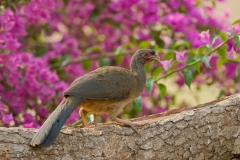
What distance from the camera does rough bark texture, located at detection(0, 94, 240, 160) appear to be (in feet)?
13.0

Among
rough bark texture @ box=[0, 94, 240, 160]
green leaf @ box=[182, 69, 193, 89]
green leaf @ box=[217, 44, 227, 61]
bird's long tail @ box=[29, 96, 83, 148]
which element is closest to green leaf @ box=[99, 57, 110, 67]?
green leaf @ box=[182, 69, 193, 89]

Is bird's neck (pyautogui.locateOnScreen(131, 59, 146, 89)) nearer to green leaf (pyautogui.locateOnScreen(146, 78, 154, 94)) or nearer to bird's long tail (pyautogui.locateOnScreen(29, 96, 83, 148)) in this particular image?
green leaf (pyautogui.locateOnScreen(146, 78, 154, 94))

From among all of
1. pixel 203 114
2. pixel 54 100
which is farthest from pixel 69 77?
pixel 203 114

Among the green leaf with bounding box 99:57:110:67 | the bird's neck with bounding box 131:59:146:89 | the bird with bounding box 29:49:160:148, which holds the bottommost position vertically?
the bird with bounding box 29:49:160:148

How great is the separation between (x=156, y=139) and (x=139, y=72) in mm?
823

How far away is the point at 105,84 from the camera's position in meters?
4.51

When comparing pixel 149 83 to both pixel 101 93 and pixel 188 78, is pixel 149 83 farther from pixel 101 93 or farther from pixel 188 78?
pixel 101 93

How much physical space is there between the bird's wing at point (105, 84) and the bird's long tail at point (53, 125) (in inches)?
2.7

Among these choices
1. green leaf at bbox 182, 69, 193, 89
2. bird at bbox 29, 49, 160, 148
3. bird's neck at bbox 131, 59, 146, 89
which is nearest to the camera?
bird at bbox 29, 49, 160, 148

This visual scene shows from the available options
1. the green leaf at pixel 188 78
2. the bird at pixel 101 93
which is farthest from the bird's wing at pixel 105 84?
the green leaf at pixel 188 78

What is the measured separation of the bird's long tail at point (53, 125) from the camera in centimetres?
387

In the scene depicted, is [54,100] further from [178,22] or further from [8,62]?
[178,22]

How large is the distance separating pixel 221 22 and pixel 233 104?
3030mm

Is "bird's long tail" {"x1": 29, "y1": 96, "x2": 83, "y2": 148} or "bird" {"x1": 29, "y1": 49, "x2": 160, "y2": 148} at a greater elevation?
"bird" {"x1": 29, "y1": 49, "x2": 160, "y2": 148}
